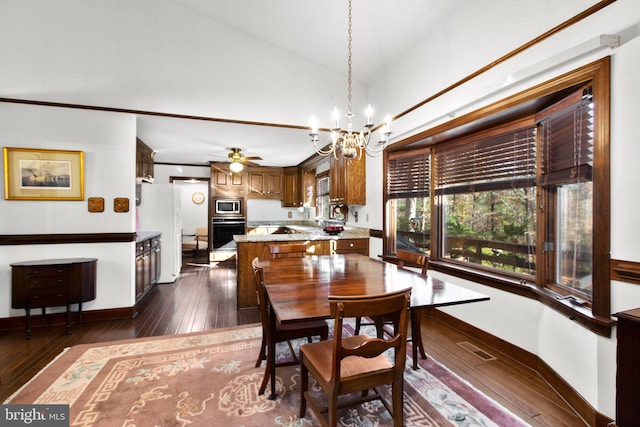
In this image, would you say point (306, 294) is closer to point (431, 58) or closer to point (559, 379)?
point (559, 379)

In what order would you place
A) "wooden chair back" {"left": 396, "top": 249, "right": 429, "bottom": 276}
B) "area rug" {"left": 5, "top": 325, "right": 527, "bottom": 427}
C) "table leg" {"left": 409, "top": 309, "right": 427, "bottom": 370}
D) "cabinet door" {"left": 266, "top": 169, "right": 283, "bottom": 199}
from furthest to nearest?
"cabinet door" {"left": 266, "top": 169, "right": 283, "bottom": 199}, "wooden chair back" {"left": 396, "top": 249, "right": 429, "bottom": 276}, "table leg" {"left": 409, "top": 309, "right": 427, "bottom": 370}, "area rug" {"left": 5, "top": 325, "right": 527, "bottom": 427}

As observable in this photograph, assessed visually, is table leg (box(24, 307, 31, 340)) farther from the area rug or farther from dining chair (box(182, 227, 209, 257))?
dining chair (box(182, 227, 209, 257))

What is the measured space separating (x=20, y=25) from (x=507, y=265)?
544 cm

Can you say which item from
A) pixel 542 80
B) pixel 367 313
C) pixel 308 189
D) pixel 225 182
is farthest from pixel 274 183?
pixel 367 313

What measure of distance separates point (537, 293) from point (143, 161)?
5.48 meters

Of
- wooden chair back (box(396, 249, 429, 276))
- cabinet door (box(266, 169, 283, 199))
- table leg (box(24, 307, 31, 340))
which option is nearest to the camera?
wooden chair back (box(396, 249, 429, 276))

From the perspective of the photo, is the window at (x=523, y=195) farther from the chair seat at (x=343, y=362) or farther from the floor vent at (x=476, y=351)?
the chair seat at (x=343, y=362)

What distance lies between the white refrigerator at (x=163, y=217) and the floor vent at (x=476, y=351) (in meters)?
4.65

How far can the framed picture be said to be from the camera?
3078 mm

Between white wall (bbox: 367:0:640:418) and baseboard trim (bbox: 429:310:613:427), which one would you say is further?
baseboard trim (bbox: 429:310:613:427)

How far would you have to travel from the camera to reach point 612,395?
1.55 metres

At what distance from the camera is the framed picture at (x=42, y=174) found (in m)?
3.08

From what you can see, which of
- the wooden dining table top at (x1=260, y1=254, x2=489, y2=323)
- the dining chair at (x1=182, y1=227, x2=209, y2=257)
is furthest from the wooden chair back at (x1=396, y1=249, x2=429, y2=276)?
the dining chair at (x1=182, y1=227, x2=209, y2=257)

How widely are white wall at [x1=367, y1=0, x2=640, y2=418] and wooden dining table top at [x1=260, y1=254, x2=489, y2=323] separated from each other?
751 millimetres
